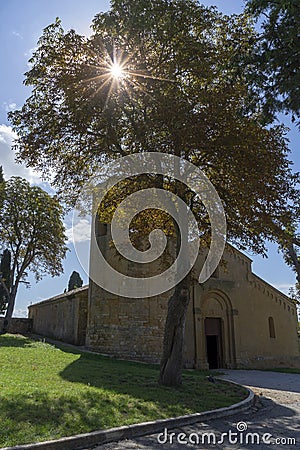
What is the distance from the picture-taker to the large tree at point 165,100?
1066 centimetres

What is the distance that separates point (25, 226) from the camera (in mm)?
29125

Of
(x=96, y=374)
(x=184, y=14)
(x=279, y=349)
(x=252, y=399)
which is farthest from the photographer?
(x=279, y=349)

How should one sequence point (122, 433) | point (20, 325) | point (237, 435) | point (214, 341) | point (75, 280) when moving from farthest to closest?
point (75, 280) → point (20, 325) → point (214, 341) → point (237, 435) → point (122, 433)

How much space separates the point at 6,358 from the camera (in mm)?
14258

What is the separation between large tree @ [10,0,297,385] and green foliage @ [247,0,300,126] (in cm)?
162

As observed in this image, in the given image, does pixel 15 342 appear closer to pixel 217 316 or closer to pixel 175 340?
pixel 217 316

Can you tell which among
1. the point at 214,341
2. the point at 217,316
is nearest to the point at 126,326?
the point at 217,316

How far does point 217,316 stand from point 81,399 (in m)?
18.5

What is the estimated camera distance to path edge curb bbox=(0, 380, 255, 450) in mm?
5496

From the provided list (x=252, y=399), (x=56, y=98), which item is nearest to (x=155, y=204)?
(x=56, y=98)

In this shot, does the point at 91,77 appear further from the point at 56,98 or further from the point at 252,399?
the point at 252,399

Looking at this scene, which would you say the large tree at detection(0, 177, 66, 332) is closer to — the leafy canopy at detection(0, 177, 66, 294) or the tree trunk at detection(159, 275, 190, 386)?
the leafy canopy at detection(0, 177, 66, 294)

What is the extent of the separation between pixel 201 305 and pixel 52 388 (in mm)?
16812

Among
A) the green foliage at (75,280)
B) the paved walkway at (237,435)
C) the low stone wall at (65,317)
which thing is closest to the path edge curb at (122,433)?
the paved walkway at (237,435)
